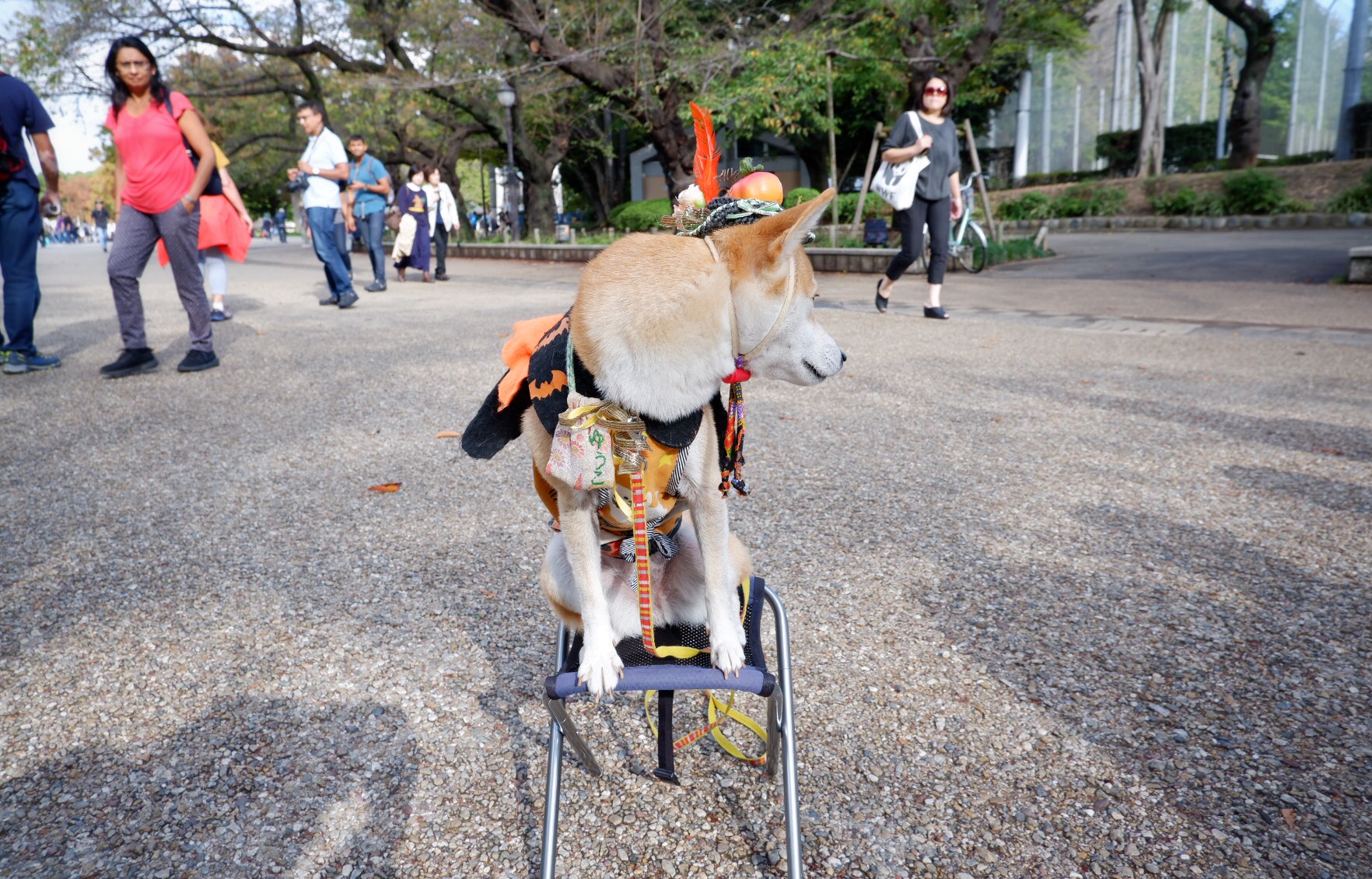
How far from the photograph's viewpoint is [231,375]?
621 centimetres

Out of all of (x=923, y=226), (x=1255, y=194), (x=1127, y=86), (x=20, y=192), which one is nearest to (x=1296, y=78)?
(x=1127, y=86)

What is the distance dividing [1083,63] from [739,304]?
127 feet

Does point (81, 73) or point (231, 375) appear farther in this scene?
point (81, 73)

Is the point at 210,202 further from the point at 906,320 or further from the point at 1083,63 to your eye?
the point at 1083,63

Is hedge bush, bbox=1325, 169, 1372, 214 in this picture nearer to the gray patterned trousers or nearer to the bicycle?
the bicycle

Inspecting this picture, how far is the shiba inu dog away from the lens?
61.2 inches

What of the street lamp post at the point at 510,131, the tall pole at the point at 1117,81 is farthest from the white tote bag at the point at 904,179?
the tall pole at the point at 1117,81

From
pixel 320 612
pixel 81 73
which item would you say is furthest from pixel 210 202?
pixel 81 73

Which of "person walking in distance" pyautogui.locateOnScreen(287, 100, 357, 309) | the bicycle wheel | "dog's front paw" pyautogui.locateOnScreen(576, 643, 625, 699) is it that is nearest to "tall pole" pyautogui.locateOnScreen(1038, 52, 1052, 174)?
the bicycle wheel

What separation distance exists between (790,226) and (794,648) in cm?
141

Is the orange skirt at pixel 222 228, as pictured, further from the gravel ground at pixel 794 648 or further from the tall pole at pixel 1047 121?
the tall pole at pixel 1047 121

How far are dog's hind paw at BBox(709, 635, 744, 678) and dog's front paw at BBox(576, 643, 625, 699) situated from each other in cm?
19

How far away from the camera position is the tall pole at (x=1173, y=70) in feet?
108

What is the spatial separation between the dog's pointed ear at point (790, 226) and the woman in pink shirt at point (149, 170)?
5388mm
